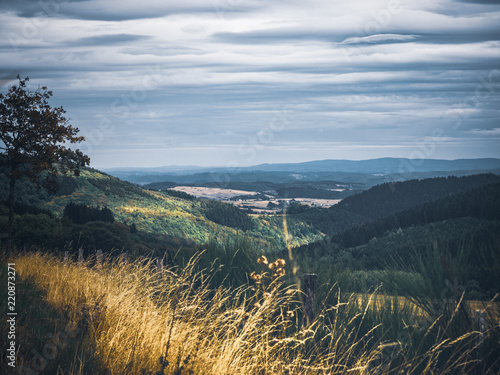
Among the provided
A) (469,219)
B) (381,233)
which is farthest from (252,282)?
(381,233)

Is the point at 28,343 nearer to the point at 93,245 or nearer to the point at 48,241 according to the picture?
the point at 48,241

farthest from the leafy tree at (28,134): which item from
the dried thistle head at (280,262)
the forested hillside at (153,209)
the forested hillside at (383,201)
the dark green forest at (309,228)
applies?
the forested hillside at (383,201)

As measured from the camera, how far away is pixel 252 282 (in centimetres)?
1006

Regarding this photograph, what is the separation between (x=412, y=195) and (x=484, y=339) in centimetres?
11756

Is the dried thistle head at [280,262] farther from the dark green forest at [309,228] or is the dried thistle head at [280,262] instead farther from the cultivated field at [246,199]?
the cultivated field at [246,199]

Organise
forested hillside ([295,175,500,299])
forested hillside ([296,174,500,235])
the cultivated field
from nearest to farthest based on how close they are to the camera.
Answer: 1. forested hillside ([295,175,500,299])
2. forested hillside ([296,174,500,235])
3. the cultivated field

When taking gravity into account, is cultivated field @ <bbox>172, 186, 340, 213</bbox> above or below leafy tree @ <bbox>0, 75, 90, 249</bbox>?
below

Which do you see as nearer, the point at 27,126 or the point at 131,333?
the point at 131,333

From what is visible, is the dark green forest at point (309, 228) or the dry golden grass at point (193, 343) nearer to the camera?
the dry golden grass at point (193, 343)

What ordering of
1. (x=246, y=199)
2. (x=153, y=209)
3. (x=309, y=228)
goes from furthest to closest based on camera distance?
(x=246, y=199)
(x=309, y=228)
(x=153, y=209)

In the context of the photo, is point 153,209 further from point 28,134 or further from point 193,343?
point 193,343

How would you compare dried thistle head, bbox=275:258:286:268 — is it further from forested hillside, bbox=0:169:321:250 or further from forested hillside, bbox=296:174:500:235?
forested hillside, bbox=296:174:500:235

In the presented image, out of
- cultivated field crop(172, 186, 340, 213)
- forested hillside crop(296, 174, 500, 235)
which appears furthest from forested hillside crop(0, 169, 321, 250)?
cultivated field crop(172, 186, 340, 213)

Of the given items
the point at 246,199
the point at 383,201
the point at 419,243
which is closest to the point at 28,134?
the point at 419,243
